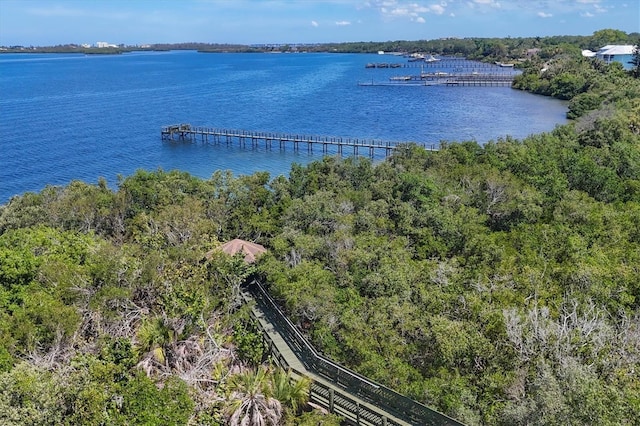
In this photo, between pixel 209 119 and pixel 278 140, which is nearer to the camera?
pixel 278 140

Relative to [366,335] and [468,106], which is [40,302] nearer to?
[366,335]

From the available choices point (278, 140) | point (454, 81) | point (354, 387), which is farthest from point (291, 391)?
point (454, 81)

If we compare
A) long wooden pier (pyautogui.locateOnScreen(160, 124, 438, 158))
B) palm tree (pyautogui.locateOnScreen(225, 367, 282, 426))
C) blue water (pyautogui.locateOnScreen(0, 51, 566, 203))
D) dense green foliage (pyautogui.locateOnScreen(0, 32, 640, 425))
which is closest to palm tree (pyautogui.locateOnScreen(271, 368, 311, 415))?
dense green foliage (pyautogui.locateOnScreen(0, 32, 640, 425))

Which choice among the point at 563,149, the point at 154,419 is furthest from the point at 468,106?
the point at 154,419

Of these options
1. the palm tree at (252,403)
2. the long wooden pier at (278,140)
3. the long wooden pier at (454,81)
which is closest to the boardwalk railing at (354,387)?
the palm tree at (252,403)

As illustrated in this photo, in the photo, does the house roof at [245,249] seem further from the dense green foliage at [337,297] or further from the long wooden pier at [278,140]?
the long wooden pier at [278,140]

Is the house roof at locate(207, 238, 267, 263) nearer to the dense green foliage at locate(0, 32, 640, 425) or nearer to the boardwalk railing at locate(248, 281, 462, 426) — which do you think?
the dense green foliage at locate(0, 32, 640, 425)

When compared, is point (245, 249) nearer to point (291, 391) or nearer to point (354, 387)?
point (291, 391)
